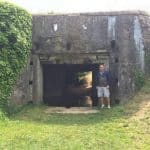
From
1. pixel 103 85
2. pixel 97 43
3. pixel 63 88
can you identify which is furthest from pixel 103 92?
pixel 63 88

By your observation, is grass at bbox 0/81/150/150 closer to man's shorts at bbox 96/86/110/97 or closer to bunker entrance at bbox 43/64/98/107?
man's shorts at bbox 96/86/110/97

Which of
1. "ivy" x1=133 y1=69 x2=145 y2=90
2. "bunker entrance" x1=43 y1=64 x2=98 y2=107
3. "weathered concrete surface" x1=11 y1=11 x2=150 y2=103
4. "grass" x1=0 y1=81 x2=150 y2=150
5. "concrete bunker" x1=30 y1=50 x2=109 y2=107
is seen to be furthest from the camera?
"bunker entrance" x1=43 y1=64 x2=98 y2=107

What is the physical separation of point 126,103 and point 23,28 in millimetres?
3964

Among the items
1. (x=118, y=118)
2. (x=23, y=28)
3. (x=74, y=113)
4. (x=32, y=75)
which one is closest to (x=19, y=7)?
(x=23, y=28)

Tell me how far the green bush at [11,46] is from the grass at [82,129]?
97 cm

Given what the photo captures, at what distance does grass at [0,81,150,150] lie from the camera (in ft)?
33.7

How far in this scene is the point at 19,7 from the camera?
1442cm

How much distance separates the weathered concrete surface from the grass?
93cm

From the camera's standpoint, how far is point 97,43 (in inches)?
593

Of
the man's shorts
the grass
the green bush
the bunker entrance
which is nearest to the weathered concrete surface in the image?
the man's shorts

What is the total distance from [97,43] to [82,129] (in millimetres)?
4279

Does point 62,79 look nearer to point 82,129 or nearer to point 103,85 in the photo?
point 103,85

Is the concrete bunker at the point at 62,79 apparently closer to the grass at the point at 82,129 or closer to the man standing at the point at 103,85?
the man standing at the point at 103,85

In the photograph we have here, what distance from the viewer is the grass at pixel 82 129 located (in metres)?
10.3
